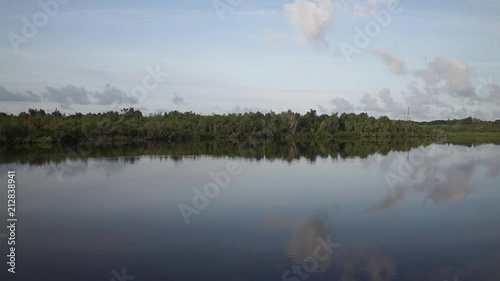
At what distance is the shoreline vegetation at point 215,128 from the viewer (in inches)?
1693

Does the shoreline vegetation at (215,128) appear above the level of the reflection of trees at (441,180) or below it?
above

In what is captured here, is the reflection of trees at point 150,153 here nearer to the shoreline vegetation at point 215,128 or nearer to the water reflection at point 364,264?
the shoreline vegetation at point 215,128

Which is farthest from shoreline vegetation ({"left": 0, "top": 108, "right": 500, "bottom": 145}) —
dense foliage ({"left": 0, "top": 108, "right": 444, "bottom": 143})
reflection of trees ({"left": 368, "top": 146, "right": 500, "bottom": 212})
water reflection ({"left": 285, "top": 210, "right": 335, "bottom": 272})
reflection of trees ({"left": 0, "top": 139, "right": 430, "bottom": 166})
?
water reflection ({"left": 285, "top": 210, "right": 335, "bottom": 272})

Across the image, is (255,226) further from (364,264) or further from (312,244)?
(364,264)

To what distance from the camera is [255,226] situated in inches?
416

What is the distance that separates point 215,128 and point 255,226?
166 feet

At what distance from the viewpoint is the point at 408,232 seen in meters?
10.2

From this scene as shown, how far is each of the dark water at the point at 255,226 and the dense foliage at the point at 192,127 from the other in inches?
924

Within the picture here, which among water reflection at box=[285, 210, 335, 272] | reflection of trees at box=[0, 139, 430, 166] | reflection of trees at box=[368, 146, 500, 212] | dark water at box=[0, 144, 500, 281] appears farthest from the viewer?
reflection of trees at box=[0, 139, 430, 166]

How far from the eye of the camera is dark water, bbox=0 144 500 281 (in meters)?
7.71

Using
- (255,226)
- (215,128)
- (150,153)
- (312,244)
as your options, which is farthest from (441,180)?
(215,128)

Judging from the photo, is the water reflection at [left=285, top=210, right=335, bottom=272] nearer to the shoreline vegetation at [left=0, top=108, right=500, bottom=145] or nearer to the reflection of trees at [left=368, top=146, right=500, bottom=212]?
the reflection of trees at [left=368, top=146, right=500, bottom=212]

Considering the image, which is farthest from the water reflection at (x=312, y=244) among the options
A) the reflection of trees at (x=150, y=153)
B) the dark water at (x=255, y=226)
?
the reflection of trees at (x=150, y=153)

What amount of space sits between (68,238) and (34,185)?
8.42 meters
